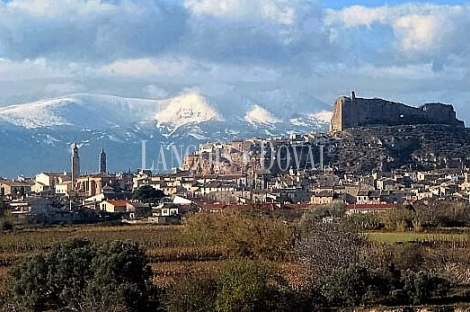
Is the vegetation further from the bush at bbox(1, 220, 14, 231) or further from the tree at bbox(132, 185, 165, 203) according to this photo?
the tree at bbox(132, 185, 165, 203)

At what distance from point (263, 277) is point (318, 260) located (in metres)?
4.08

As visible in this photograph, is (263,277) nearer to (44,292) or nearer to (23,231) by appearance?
(44,292)

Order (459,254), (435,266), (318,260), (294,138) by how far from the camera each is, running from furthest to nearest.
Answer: (294,138)
(459,254)
(435,266)
(318,260)

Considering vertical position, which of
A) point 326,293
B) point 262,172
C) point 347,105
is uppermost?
point 347,105

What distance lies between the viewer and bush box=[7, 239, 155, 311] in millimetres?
20516

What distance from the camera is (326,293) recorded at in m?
21.7

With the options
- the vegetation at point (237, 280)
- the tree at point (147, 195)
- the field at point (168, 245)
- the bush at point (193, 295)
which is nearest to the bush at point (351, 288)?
the vegetation at point (237, 280)

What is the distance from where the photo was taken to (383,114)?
132125 millimetres

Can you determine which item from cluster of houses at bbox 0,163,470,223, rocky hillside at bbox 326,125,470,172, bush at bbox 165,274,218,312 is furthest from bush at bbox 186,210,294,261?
rocky hillside at bbox 326,125,470,172

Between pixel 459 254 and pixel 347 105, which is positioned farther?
pixel 347 105

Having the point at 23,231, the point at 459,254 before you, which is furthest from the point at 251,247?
the point at 23,231

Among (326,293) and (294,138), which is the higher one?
(294,138)

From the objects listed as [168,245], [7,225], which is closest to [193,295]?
[168,245]

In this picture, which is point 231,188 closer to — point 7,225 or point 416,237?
point 7,225
